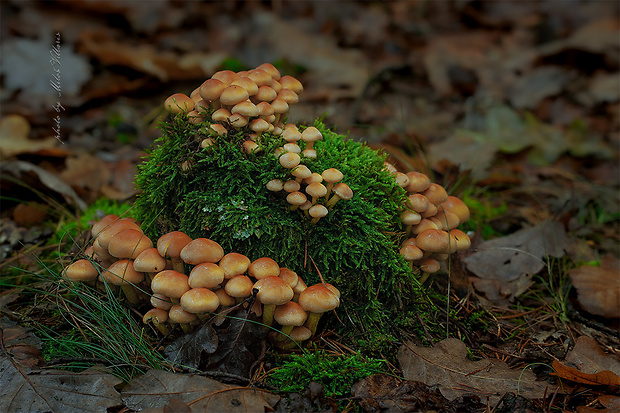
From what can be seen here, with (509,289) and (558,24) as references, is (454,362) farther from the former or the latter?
(558,24)

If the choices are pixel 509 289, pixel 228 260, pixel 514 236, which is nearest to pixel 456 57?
pixel 514 236

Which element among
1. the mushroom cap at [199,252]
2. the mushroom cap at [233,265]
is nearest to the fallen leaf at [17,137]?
the mushroom cap at [199,252]

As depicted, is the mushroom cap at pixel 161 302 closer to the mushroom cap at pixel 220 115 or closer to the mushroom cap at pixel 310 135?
the mushroom cap at pixel 220 115

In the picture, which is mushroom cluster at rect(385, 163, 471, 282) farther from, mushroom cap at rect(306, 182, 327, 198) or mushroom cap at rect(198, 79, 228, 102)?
mushroom cap at rect(198, 79, 228, 102)

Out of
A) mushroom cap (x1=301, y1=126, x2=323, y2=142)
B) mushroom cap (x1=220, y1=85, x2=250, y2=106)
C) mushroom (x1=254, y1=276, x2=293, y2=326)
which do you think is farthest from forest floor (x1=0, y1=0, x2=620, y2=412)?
mushroom cap (x1=301, y1=126, x2=323, y2=142)

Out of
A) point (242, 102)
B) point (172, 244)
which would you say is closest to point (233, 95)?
point (242, 102)

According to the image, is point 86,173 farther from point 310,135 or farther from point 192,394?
point 192,394
